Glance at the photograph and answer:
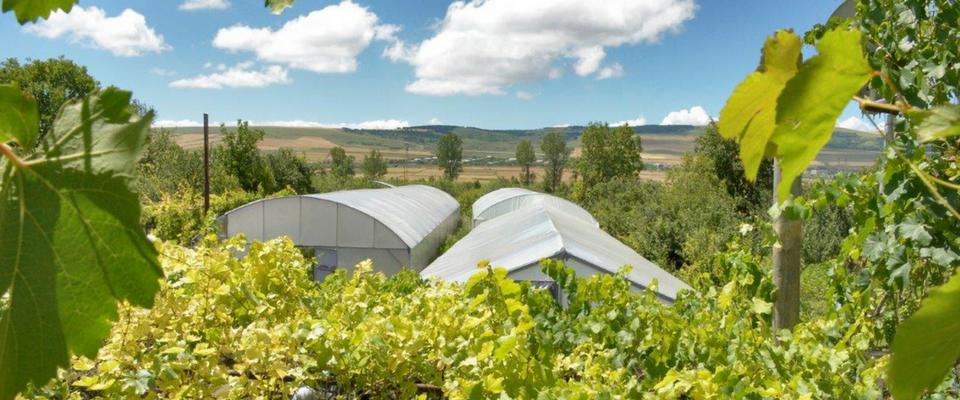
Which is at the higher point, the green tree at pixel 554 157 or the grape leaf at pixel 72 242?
the grape leaf at pixel 72 242

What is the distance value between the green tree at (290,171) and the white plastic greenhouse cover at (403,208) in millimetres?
9235

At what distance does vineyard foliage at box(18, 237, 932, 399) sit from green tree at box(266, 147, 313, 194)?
90.5 feet

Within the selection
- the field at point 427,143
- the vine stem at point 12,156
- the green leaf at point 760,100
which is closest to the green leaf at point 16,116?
the vine stem at point 12,156

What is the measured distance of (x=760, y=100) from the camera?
0.44 m

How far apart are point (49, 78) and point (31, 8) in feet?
129

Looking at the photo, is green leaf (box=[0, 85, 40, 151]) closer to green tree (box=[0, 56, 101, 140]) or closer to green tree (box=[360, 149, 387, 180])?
green tree (box=[0, 56, 101, 140])

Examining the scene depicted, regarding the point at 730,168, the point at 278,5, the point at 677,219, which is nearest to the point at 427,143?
the point at 730,168

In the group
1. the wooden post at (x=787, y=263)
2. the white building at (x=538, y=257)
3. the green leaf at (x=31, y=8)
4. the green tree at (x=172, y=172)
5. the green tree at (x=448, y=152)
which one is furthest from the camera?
the green tree at (x=448, y=152)

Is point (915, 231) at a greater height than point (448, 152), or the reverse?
point (915, 231)

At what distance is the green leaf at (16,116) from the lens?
0.54 metres

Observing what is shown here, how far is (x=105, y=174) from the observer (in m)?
0.50

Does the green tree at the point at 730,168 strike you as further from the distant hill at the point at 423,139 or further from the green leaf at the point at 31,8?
the distant hill at the point at 423,139

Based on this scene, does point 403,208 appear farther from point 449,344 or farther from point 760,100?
point 760,100

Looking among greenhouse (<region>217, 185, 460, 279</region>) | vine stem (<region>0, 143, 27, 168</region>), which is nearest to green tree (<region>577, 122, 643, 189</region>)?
greenhouse (<region>217, 185, 460, 279</region>)
